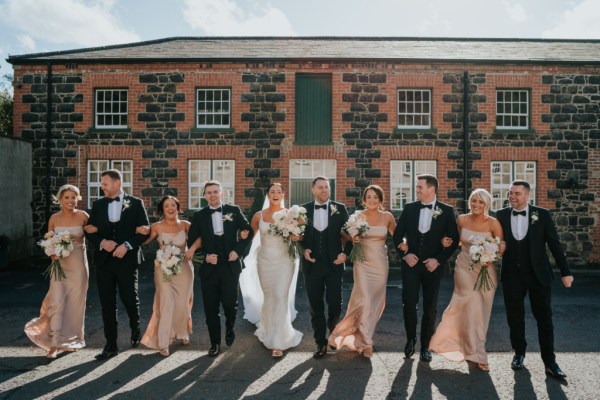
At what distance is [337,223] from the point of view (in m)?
6.28

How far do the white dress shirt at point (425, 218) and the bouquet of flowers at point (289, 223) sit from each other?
147cm

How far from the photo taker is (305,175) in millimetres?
15094

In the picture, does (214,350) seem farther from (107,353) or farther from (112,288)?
(112,288)

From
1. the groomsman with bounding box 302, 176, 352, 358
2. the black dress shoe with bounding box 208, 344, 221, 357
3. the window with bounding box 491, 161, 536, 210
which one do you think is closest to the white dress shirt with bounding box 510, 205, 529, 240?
the groomsman with bounding box 302, 176, 352, 358

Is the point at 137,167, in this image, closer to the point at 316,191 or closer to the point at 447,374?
the point at 316,191

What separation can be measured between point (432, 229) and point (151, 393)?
12.3 feet

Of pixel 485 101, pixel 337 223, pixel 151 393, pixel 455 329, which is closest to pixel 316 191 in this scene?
pixel 337 223

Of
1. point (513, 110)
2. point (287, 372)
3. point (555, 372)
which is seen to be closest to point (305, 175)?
point (513, 110)

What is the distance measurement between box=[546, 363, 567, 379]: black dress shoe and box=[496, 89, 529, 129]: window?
11.2 metres

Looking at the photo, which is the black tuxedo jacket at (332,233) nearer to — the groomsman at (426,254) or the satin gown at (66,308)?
the groomsman at (426,254)

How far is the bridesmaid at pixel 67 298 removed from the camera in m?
6.07

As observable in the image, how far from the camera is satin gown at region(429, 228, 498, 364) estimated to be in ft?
18.7

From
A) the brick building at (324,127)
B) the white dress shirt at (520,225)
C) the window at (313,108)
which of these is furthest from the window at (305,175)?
the white dress shirt at (520,225)

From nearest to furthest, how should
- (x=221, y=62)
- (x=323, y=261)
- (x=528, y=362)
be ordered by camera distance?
(x=528, y=362) < (x=323, y=261) < (x=221, y=62)
